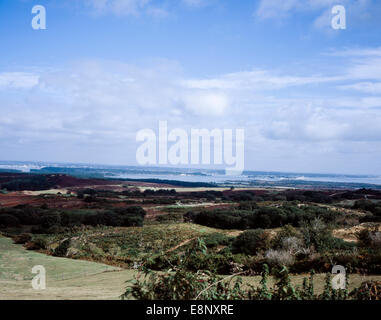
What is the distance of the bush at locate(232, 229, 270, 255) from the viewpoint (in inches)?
534

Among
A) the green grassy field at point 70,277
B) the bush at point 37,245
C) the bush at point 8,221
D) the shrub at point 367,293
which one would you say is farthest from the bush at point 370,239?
the bush at point 8,221

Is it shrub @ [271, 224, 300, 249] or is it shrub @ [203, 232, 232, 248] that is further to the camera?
shrub @ [203, 232, 232, 248]

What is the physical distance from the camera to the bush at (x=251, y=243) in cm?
1357

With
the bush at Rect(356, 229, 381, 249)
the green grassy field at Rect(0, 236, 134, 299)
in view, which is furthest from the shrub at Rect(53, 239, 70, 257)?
the bush at Rect(356, 229, 381, 249)

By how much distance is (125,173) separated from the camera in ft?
223

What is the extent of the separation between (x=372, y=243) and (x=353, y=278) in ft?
18.8

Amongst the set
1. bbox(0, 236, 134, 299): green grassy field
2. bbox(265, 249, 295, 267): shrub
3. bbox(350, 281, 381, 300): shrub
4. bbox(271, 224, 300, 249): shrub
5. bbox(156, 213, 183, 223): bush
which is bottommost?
bbox(156, 213, 183, 223): bush

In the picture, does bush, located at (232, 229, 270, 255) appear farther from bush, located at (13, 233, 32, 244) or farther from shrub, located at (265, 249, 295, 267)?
bush, located at (13, 233, 32, 244)

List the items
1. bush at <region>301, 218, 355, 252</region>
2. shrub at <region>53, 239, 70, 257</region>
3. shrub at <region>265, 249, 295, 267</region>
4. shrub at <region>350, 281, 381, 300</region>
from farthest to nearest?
shrub at <region>53, 239, 70, 257</region> < bush at <region>301, 218, 355, 252</region> < shrub at <region>265, 249, 295, 267</region> < shrub at <region>350, 281, 381, 300</region>

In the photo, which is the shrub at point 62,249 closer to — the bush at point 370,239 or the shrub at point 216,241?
the shrub at point 216,241

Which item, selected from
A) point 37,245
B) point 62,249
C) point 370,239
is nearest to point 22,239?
point 37,245
